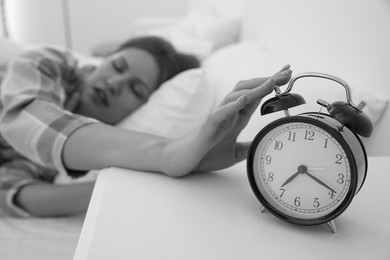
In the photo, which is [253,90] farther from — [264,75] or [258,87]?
[264,75]

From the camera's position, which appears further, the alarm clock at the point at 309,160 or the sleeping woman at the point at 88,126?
the sleeping woman at the point at 88,126

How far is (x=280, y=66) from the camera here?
43.4 inches

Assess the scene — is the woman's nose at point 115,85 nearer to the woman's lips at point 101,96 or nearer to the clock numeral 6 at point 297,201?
the woman's lips at point 101,96

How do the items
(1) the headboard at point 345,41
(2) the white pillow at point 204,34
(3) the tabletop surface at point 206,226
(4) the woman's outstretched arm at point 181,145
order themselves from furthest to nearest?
(2) the white pillow at point 204,34 → (1) the headboard at point 345,41 → (4) the woman's outstretched arm at point 181,145 → (3) the tabletop surface at point 206,226

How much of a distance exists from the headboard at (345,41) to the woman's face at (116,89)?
1.51 feet

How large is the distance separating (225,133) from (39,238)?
0.55m

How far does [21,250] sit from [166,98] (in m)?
0.63

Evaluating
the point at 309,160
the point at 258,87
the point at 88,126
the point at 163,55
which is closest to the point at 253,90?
the point at 258,87

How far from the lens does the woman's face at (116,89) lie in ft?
4.62

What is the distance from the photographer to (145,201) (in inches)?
26.4

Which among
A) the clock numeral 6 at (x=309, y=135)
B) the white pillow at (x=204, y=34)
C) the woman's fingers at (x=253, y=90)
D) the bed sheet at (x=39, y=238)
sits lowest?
the bed sheet at (x=39, y=238)

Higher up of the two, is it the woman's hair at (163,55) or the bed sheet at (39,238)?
the woman's hair at (163,55)

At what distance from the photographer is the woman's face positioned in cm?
141

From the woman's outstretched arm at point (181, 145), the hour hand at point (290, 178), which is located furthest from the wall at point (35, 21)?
the hour hand at point (290, 178)
